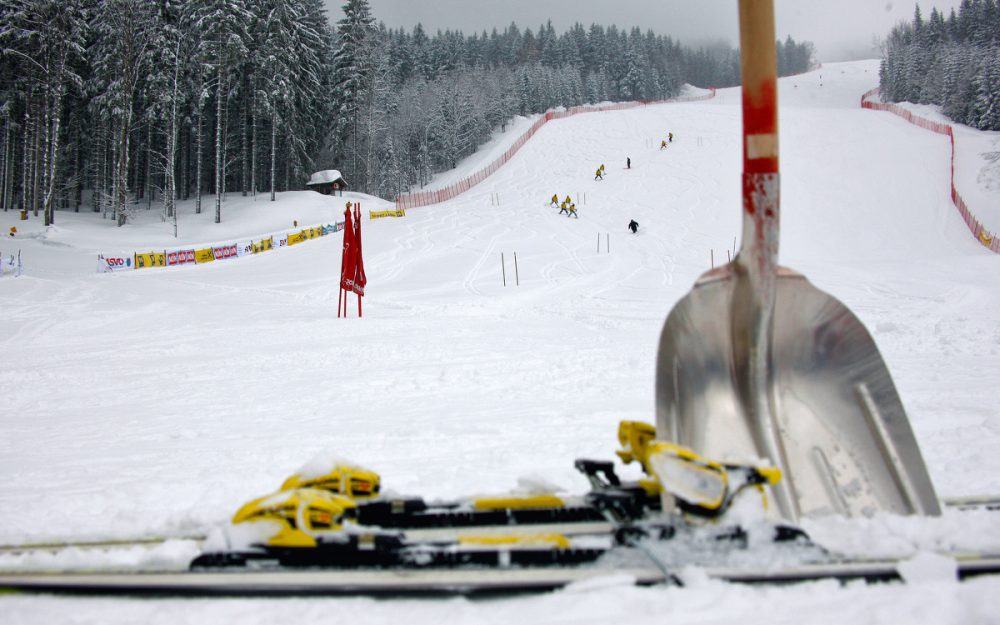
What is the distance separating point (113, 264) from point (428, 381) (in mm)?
25883

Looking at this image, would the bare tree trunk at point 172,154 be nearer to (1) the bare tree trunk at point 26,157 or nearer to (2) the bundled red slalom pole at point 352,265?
(1) the bare tree trunk at point 26,157

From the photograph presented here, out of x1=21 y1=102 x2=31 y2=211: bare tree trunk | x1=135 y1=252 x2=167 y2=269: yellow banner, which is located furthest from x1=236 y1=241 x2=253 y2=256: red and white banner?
x1=21 y1=102 x2=31 y2=211: bare tree trunk

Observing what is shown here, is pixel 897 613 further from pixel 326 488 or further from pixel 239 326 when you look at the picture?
pixel 239 326

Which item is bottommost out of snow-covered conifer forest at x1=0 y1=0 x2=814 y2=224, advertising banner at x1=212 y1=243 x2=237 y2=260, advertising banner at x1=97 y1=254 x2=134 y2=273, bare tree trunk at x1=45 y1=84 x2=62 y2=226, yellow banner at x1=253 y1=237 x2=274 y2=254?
advertising banner at x1=97 y1=254 x2=134 y2=273

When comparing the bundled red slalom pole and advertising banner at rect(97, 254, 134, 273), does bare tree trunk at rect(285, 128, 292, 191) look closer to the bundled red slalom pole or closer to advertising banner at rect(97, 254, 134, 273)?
advertising banner at rect(97, 254, 134, 273)

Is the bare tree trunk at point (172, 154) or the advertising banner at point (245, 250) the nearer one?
the advertising banner at point (245, 250)

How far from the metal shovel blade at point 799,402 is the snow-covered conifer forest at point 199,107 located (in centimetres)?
4033

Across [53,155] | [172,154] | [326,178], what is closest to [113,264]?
[53,155]

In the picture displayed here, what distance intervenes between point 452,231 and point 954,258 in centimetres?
2353

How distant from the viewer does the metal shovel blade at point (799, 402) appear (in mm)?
2449

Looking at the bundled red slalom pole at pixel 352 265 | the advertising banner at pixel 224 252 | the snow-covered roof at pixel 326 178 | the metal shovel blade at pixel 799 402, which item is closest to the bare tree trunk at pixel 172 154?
the advertising banner at pixel 224 252

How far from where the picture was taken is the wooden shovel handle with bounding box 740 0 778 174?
8.29 ft

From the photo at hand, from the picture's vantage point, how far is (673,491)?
6.95 feet

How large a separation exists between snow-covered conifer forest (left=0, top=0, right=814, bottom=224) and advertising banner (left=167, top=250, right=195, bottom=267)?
9.90 meters
